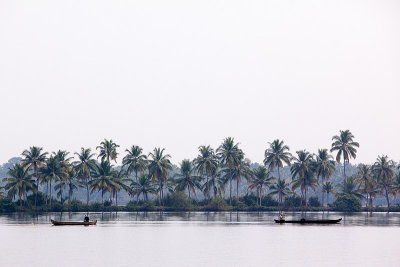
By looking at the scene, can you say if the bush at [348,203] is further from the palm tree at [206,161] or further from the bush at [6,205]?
the bush at [6,205]

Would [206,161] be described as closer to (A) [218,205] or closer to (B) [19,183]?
(A) [218,205]

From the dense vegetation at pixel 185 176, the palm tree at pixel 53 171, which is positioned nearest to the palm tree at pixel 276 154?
the dense vegetation at pixel 185 176

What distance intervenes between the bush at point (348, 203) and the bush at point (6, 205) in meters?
72.5

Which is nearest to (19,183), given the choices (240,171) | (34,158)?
(34,158)

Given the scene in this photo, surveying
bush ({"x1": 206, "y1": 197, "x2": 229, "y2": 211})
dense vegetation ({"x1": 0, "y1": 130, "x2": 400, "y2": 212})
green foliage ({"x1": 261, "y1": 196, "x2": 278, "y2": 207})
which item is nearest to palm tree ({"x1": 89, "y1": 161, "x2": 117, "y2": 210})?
dense vegetation ({"x1": 0, "y1": 130, "x2": 400, "y2": 212})

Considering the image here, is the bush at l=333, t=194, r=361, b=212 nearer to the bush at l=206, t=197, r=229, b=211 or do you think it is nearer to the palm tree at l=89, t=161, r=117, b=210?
the bush at l=206, t=197, r=229, b=211

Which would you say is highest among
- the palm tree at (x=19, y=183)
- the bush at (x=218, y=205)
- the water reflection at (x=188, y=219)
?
the palm tree at (x=19, y=183)

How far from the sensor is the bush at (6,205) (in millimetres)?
118438

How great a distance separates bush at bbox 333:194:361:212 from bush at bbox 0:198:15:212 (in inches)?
2853
